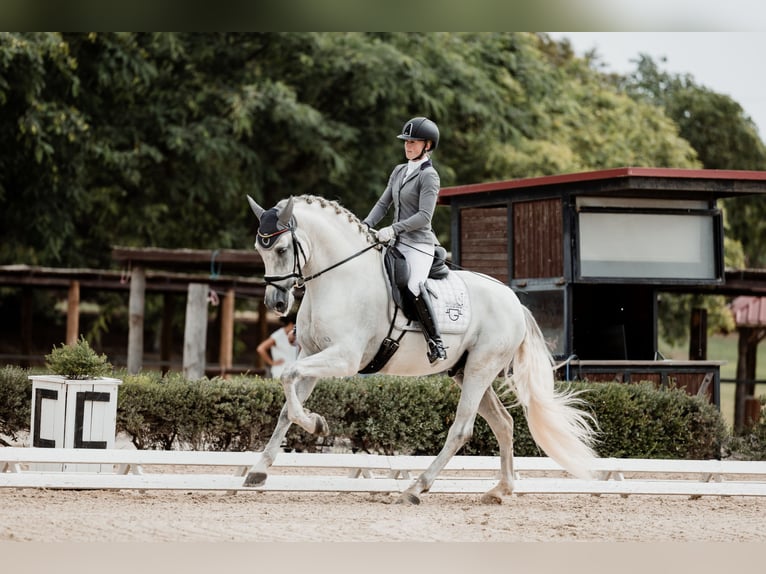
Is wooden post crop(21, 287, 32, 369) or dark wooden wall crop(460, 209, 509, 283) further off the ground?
dark wooden wall crop(460, 209, 509, 283)

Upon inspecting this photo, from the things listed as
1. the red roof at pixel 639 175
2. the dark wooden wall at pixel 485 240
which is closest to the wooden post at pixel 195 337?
the dark wooden wall at pixel 485 240

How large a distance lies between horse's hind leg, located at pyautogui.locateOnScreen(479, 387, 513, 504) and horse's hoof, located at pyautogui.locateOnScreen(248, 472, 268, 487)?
1.95 m

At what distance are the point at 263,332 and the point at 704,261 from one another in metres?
12.0

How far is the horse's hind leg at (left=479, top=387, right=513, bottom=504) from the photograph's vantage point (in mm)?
9039

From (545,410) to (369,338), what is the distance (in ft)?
6.14

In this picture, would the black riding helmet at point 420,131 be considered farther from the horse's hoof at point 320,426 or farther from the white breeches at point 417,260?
the horse's hoof at point 320,426

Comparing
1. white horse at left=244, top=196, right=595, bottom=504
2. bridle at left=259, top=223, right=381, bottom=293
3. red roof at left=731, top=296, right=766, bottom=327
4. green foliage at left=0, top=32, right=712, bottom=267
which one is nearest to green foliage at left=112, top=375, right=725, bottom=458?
white horse at left=244, top=196, right=595, bottom=504

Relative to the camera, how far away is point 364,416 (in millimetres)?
10883

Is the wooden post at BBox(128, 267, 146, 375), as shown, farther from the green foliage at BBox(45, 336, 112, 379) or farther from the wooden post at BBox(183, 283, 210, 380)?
the green foliage at BBox(45, 336, 112, 379)

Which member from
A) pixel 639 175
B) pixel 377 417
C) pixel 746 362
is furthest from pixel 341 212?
pixel 746 362

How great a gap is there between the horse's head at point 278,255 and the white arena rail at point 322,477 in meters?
1.57

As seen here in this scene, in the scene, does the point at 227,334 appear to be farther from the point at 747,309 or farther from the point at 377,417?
the point at 747,309

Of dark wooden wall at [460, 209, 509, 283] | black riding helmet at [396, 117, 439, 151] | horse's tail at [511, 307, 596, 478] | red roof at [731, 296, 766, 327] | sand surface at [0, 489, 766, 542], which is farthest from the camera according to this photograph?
red roof at [731, 296, 766, 327]

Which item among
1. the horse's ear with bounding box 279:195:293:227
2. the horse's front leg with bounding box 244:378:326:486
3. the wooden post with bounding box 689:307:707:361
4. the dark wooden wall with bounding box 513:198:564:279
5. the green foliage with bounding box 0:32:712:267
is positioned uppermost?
the green foliage with bounding box 0:32:712:267
